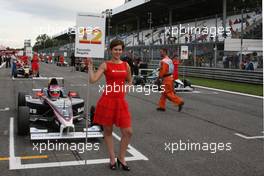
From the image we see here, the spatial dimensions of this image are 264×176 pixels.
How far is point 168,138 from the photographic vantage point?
772 centimetres

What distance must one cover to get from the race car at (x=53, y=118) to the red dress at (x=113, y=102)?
138 centimetres

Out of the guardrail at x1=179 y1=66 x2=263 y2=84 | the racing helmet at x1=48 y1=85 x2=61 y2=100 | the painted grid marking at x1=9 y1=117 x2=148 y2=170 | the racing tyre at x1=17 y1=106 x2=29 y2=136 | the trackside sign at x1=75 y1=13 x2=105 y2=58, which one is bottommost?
the painted grid marking at x1=9 y1=117 x2=148 y2=170

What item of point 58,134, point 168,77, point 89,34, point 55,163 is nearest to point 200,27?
point 168,77

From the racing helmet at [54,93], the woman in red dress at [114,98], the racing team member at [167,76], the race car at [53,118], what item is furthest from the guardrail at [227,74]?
the woman in red dress at [114,98]

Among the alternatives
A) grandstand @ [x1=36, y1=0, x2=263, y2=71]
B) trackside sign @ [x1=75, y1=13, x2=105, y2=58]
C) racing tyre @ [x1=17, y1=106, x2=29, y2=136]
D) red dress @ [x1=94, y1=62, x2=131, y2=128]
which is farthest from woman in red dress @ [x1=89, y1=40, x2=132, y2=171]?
grandstand @ [x1=36, y1=0, x2=263, y2=71]

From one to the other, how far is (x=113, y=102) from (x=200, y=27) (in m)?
30.7

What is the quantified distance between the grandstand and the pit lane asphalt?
12.8 m

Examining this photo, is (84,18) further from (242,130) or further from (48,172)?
(242,130)

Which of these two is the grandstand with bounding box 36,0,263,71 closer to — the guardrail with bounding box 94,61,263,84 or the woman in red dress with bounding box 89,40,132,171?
the guardrail with bounding box 94,61,263,84

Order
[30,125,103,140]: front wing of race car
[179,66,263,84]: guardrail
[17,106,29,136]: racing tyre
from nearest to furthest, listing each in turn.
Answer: [30,125,103,140]: front wing of race car < [17,106,29,136]: racing tyre < [179,66,263,84]: guardrail

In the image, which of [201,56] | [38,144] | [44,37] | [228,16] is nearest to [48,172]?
[38,144]

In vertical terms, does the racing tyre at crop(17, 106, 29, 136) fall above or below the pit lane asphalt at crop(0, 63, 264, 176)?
above

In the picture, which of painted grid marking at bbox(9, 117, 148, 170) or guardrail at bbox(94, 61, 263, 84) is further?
guardrail at bbox(94, 61, 263, 84)

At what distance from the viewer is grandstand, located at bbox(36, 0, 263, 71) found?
27.2 metres
